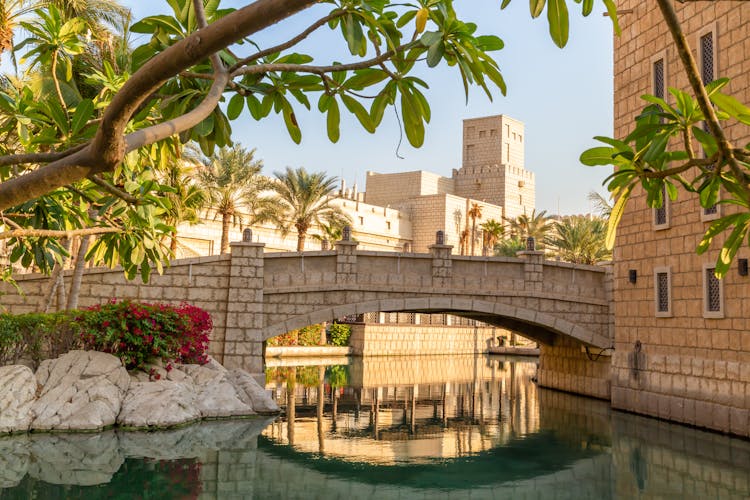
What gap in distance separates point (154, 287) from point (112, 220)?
13.4m

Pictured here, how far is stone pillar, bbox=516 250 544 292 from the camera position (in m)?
19.6

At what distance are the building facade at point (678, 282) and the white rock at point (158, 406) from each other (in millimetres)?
10429

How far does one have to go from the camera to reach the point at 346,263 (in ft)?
61.5

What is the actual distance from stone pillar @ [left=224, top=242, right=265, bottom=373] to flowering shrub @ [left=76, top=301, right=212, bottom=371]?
2.44 meters

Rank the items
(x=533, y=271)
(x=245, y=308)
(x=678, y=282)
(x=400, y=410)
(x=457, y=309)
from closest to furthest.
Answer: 1. (x=678, y=282)
2. (x=245, y=308)
3. (x=400, y=410)
4. (x=457, y=309)
5. (x=533, y=271)

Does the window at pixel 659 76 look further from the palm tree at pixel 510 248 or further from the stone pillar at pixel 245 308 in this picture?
the palm tree at pixel 510 248

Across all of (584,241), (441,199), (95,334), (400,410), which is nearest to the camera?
(95,334)

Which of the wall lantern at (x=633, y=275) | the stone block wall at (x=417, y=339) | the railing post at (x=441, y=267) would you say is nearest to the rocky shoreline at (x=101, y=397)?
the railing post at (x=441, y=267)

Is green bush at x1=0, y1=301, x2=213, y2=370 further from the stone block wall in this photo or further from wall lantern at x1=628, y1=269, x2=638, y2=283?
the stone block wall

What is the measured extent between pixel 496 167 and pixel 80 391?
Result: 189 ft

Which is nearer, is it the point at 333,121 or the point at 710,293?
the point at 333,121

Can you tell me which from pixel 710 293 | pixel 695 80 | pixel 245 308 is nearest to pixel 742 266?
pixel 710 293

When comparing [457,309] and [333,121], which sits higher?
[333,121]

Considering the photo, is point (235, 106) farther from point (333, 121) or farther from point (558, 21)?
point (558, 21)
